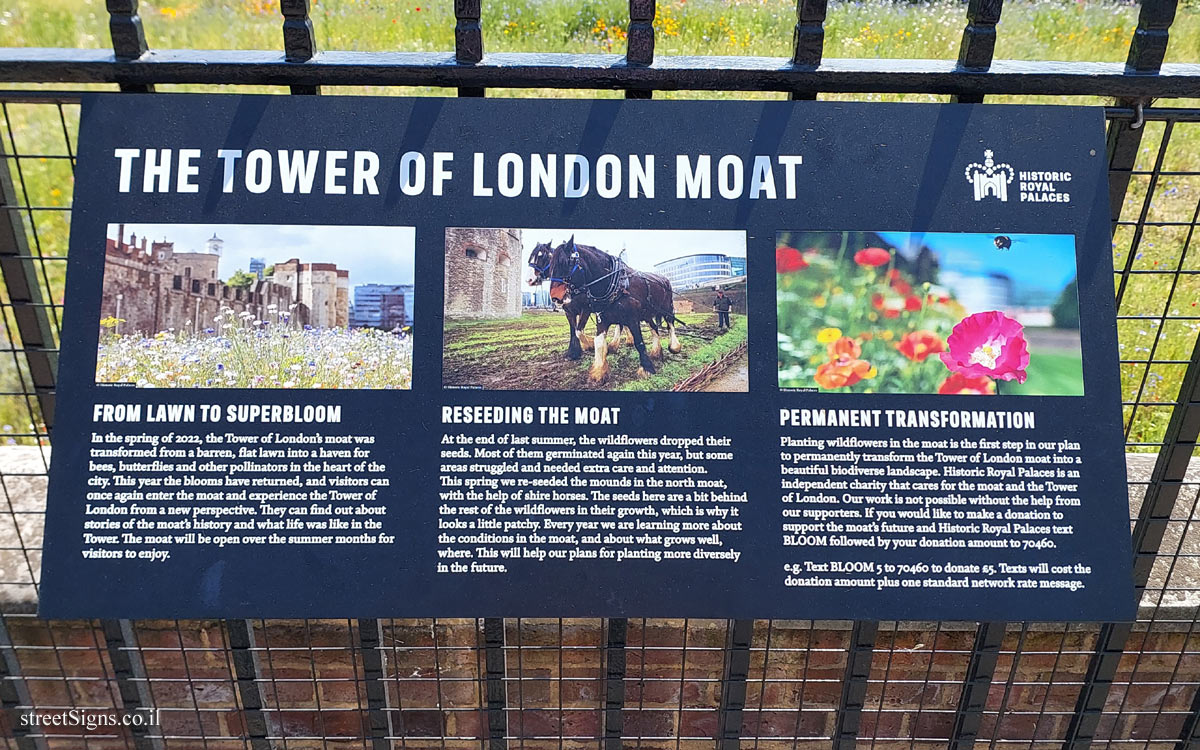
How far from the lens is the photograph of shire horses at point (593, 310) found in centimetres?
216

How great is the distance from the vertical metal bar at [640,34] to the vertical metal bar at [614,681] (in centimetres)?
156

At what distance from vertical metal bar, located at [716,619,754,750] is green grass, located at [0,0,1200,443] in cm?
350

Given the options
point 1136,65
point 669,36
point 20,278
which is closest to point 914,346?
point 1136,65

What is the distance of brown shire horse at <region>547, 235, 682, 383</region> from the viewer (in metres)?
2.16

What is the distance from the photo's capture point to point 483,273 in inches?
85.6

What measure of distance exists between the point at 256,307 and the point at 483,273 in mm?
571

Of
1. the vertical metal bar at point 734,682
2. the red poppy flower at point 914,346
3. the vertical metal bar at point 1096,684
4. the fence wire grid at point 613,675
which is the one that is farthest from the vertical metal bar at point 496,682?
the vertical metal bar at point 1096,684

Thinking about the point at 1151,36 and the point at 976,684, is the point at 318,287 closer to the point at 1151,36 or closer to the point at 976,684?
the point at 1151,36

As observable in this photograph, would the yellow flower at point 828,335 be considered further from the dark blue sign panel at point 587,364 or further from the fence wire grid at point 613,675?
the fence wire grid at point 613,675

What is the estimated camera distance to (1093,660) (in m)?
2.83

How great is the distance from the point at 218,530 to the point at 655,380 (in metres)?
1.15

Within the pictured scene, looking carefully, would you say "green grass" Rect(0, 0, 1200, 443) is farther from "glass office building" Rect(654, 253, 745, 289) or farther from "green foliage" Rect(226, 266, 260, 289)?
"green foliage" Rect(226, 266, 260, 289)

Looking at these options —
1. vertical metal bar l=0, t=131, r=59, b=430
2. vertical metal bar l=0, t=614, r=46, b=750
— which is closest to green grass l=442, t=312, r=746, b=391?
vertical metal bar l=0, t=131, r=59, b=430

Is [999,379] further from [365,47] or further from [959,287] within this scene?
[365,47]
